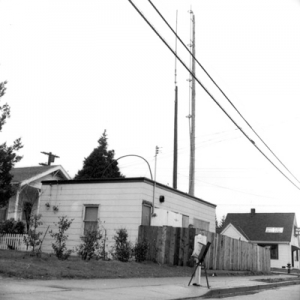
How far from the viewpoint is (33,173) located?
26750 millimetres

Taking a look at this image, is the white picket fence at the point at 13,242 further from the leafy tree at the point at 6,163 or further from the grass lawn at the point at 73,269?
the grass lawn at the point at 73,269

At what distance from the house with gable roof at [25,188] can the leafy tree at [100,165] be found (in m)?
2.44

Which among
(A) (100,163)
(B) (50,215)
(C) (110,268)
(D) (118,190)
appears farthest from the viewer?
(A) (100,163)

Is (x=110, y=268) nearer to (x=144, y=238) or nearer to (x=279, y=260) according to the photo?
(x=144, y=238)

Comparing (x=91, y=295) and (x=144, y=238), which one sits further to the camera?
(x=144, y=238)

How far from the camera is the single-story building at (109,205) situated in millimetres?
17656

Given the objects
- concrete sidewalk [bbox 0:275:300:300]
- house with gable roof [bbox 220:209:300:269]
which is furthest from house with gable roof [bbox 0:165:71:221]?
house with gable roof [bbox 220:209:300:269]

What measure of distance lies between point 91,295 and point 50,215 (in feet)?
38.7

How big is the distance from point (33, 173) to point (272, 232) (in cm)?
2937

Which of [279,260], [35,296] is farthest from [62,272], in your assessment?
[279,260]

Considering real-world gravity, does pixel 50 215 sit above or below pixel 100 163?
below

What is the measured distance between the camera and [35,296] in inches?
287

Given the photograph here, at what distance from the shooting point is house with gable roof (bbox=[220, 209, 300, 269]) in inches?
1720

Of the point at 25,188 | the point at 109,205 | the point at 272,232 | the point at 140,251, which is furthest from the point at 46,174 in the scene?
the point at 272,232
